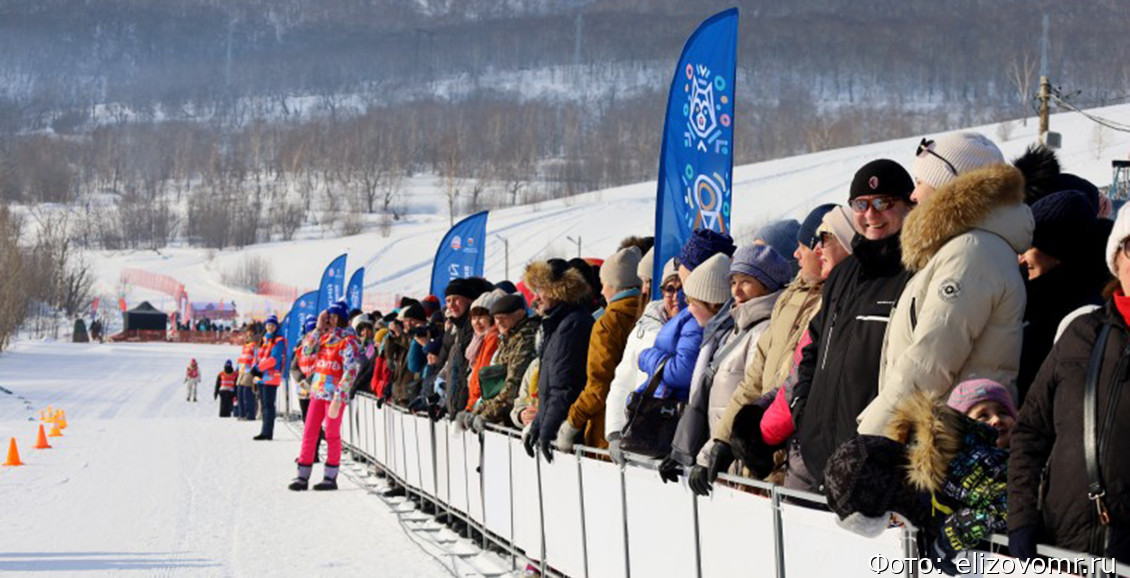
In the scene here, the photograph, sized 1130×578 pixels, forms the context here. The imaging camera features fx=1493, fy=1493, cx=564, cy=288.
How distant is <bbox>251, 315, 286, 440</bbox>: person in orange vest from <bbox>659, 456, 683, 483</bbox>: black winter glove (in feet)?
51.8

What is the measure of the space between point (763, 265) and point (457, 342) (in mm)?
5384

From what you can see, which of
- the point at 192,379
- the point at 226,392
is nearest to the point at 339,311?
the point at 226,392

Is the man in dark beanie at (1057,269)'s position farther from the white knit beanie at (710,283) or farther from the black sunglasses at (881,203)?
the white knit beanie at (710,283)

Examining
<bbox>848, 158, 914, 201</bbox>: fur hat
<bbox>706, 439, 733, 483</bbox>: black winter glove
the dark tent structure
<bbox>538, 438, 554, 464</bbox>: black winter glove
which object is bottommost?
the dark tent structure

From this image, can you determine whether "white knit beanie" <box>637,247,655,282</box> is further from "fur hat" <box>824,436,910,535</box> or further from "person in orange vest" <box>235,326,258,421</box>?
"person in orange vest" <box>235,326,258,421</box>

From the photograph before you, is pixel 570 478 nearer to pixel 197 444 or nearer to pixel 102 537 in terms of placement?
pixel 102 537

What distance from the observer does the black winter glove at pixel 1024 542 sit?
354 centimetres

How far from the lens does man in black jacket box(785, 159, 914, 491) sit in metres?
4.79

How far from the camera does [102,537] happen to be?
1033 cm

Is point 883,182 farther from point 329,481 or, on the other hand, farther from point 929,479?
point 329,481

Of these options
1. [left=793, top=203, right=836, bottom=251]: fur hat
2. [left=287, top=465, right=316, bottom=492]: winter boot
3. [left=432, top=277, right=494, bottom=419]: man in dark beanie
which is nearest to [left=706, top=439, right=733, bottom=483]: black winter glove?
[left=793, top=203, right=836, bottom=251]: fur hat

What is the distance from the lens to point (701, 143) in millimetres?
9031

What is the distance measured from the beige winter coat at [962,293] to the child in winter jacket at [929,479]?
325mm

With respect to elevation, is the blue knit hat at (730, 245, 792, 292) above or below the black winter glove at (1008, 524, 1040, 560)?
above
